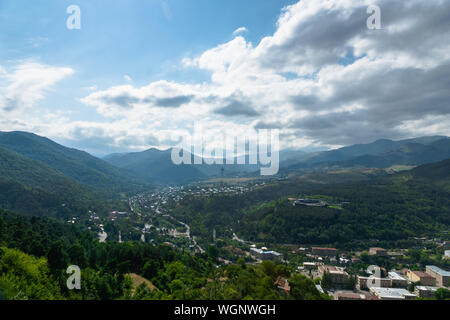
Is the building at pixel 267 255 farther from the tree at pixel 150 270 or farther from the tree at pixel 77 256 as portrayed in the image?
the tree at pixel 77 256

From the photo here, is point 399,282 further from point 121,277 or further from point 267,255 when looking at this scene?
point 121,277

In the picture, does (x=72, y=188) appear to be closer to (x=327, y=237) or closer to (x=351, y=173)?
(x=327, y=237)

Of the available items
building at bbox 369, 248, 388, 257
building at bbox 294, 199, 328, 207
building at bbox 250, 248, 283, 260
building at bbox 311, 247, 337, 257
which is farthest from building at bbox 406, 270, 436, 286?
building at bbox 294, 199, 328, 207

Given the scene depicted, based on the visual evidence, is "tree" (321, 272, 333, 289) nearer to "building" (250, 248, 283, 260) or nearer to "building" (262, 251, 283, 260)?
"building" (250, 248, 283, 260)

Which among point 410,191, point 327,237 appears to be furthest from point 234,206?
point 410,191

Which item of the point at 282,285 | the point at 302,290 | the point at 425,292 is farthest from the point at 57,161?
the point at 425,292

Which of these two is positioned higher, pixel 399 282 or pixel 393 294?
pixel 393 294
